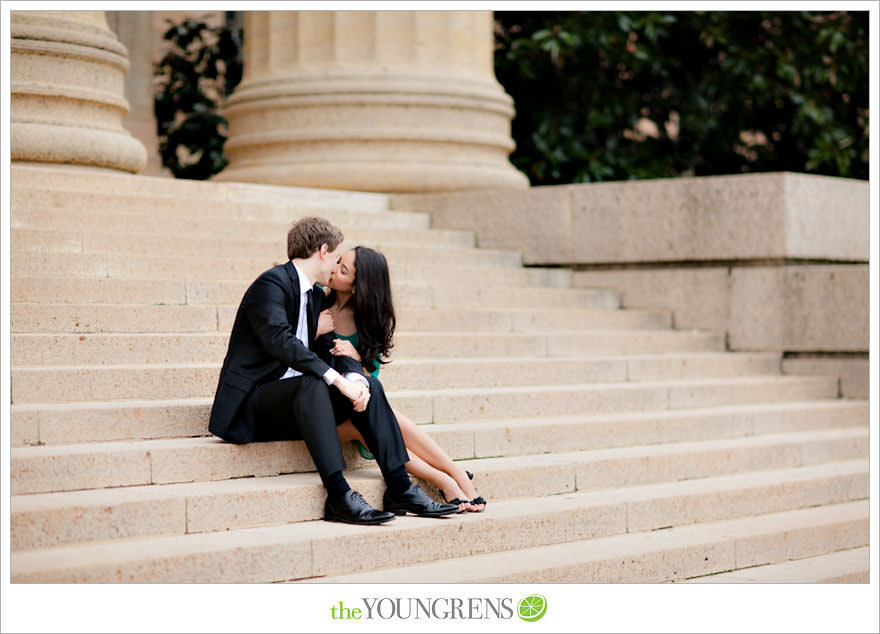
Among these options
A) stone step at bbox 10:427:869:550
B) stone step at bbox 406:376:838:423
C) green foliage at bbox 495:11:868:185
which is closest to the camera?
stone step at bbox 10:427:869:550

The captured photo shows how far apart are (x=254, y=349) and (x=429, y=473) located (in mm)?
1025

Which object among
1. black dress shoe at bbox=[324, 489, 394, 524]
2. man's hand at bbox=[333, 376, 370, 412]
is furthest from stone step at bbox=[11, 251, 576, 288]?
black dress shoe at bbox=[324, 489, 394, 524]

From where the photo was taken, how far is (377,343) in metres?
6.47

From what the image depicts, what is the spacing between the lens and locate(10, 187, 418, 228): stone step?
329 inches

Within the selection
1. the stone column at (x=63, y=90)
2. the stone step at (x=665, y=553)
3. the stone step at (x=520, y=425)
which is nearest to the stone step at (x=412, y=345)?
the stone step at (x=520, y=425)

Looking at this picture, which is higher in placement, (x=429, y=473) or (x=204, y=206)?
(x=204, y=206)

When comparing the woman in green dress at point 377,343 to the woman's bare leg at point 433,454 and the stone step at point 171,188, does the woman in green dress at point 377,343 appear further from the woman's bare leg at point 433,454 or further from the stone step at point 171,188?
the stone step at point 171,188

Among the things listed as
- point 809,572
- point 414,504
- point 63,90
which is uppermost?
point 63,90

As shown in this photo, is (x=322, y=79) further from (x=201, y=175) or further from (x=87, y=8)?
(x=201, y=175)

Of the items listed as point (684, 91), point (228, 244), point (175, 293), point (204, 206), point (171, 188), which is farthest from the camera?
point (684, 91)

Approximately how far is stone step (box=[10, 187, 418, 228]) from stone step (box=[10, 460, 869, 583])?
3376mm

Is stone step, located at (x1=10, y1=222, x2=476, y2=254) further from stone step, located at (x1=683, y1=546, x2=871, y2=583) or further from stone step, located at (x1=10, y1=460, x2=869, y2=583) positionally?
stone step, located at (x1=683, y1=546, x2=871, y2=583)

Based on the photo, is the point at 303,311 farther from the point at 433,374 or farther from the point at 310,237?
the point at 433,374

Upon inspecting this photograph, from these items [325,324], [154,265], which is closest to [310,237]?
[325,324]
